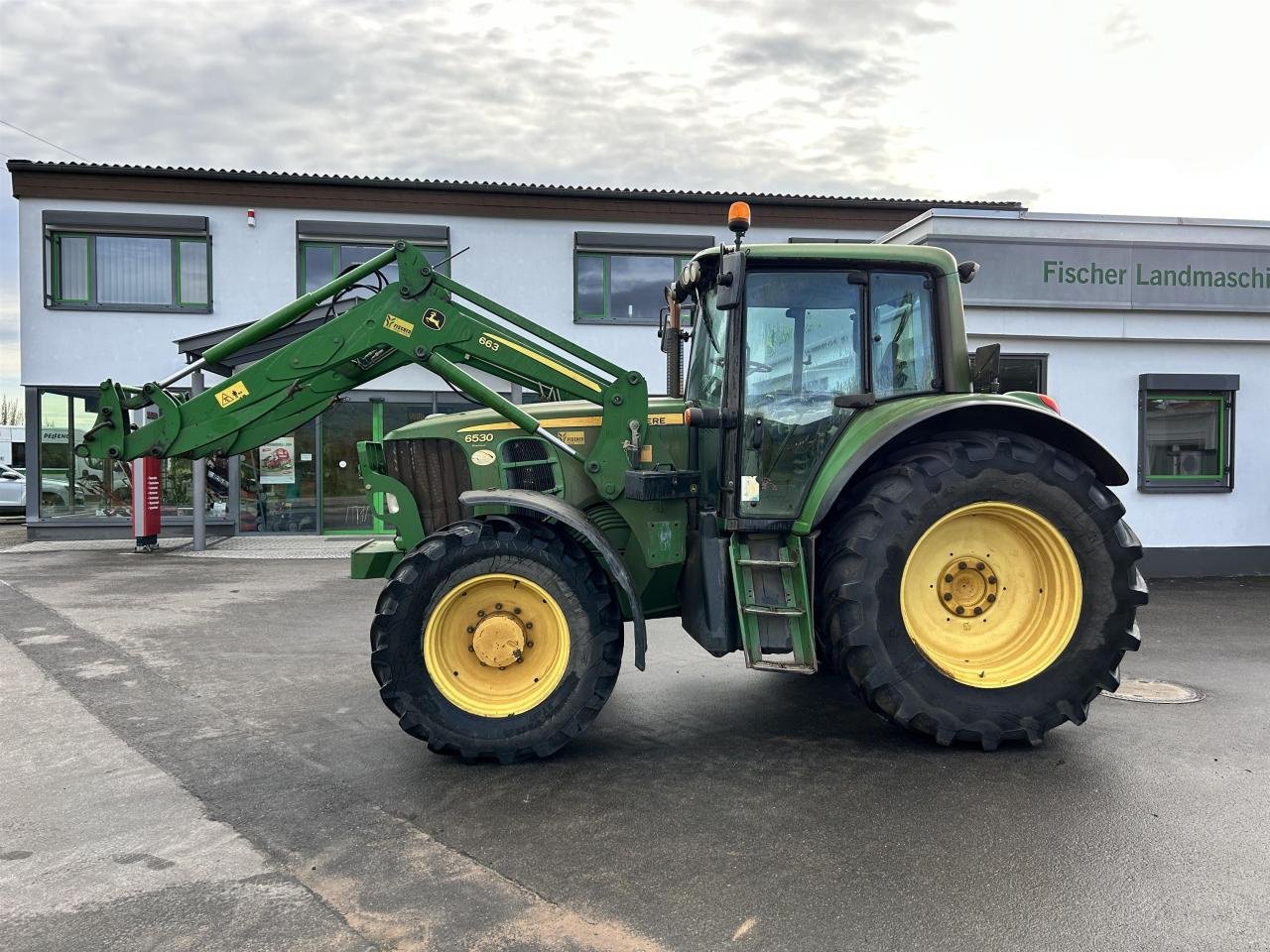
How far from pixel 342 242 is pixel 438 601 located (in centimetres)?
1324

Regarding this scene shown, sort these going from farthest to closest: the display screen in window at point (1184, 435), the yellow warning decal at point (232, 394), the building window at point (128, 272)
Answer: the building window at point (128, 272) → the display screen in window at point (1184, 435) → the yellow warning decal at point (232, 394)

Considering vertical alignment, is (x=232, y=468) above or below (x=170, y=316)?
below

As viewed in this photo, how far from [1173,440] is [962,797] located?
853 centimetres

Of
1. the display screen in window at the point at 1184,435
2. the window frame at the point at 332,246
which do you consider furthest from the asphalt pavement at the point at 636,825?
the window frame at the point at 332,246

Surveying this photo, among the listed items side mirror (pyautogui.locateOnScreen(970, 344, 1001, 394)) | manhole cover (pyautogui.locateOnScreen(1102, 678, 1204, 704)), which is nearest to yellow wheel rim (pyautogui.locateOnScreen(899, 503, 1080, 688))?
side mirror (pyautogui.locateOnScreen(970, 344, 1001, 394))

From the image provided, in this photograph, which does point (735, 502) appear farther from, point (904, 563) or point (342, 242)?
point (342, 242)

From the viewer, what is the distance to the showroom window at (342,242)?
1583 centimetres

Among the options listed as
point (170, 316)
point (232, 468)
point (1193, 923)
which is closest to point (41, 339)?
point (170, 316)

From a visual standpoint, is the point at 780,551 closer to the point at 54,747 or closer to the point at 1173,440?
the point at 54,747

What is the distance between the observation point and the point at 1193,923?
2.95m

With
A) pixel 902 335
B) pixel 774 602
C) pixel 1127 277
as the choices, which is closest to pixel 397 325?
pixel 774 602

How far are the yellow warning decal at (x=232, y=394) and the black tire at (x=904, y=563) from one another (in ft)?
10.4

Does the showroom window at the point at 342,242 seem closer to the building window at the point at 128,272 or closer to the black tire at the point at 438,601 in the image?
the building window at the point at 128,272

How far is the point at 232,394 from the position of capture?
4801 mm
